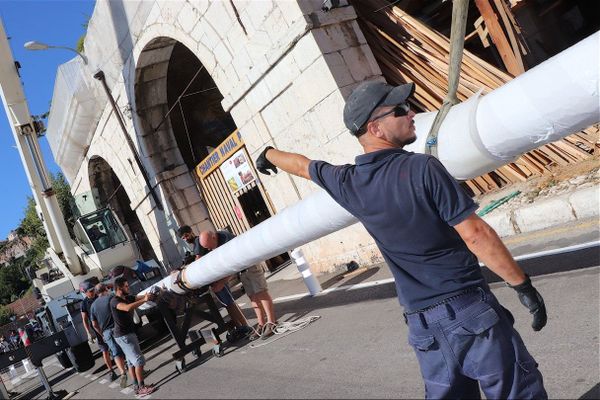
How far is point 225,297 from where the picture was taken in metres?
7.09

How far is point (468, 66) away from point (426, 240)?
19.7 feet

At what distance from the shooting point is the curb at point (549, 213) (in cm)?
509

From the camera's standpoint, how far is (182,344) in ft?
22.6

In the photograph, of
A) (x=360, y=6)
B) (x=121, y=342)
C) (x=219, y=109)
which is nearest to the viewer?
(x=121, y=342)

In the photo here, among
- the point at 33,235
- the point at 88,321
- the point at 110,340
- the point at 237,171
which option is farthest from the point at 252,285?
the point at 33,235

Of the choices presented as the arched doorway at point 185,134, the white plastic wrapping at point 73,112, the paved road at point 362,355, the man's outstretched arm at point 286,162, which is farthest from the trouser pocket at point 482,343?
the white plastic wrapping at point 73,112

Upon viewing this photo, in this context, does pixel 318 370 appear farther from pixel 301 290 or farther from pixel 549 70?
pixel 301 290

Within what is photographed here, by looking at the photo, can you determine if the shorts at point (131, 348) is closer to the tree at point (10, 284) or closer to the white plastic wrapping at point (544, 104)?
the white plastic wrapping at point (544, 104)

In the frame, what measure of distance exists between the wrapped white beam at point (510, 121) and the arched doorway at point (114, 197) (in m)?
18.0

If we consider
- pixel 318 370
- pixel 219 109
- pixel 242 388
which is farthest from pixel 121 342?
pixel 219 109

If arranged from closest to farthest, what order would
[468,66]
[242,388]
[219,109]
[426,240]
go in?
1. [426,240]
2. [242,388]
3. [468,66]
4. [219,109]

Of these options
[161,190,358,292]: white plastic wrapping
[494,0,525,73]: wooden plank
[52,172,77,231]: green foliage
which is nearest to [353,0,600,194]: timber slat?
[494,0,525,73]: wooden plank

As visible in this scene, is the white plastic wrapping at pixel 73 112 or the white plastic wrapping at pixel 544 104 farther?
the white plastic wrapping at pixel 73 112

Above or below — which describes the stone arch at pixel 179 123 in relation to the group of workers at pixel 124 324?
above
